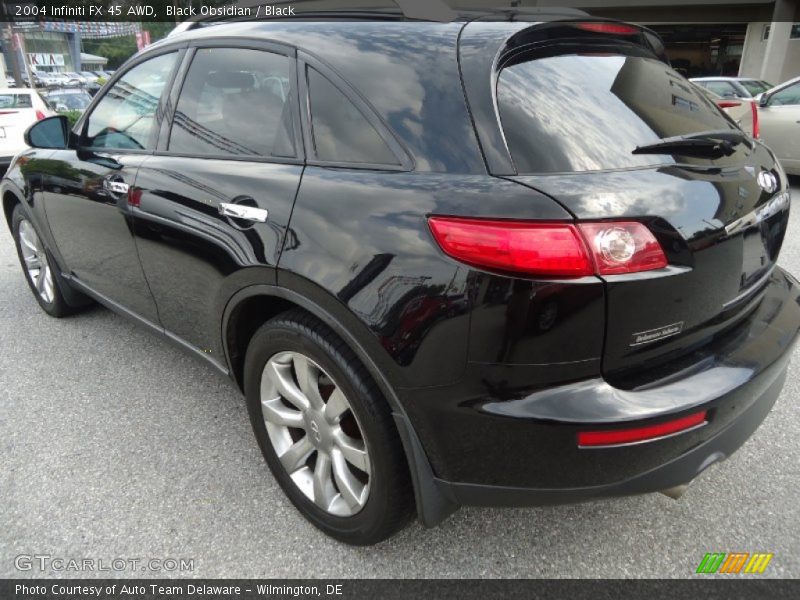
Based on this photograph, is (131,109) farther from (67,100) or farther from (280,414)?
(67,100)

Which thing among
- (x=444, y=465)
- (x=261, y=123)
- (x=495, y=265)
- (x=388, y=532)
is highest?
(x=261, y=123)

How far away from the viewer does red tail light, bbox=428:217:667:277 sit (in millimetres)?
1433

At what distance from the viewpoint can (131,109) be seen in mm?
2904

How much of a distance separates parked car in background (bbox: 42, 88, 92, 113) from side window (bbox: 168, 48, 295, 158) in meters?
12.6

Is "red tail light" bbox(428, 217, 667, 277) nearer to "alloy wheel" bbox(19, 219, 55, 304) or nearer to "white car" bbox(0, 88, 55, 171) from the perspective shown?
"alloy wheel" bbox(19, 219, 55, 304)

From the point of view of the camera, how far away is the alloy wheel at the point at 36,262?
3.92 m

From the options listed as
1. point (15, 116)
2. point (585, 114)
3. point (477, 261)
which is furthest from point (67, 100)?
point (477, 261)

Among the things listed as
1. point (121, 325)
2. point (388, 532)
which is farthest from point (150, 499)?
point (121, 325)

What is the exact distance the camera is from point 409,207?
1.59m

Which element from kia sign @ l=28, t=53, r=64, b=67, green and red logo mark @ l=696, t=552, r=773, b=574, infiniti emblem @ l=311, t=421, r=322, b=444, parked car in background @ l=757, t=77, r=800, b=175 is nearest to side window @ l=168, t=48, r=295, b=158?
infiniti emblem @ l=311, t=421, r=322, b=444

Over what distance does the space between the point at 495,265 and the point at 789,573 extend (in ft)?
4.96

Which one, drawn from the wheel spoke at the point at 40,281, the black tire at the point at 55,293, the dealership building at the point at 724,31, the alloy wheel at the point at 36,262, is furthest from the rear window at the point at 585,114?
the dealership building at the point at 724,31

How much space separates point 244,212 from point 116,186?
1.07 m

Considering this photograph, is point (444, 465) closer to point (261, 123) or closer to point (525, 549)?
point (525, 549)
